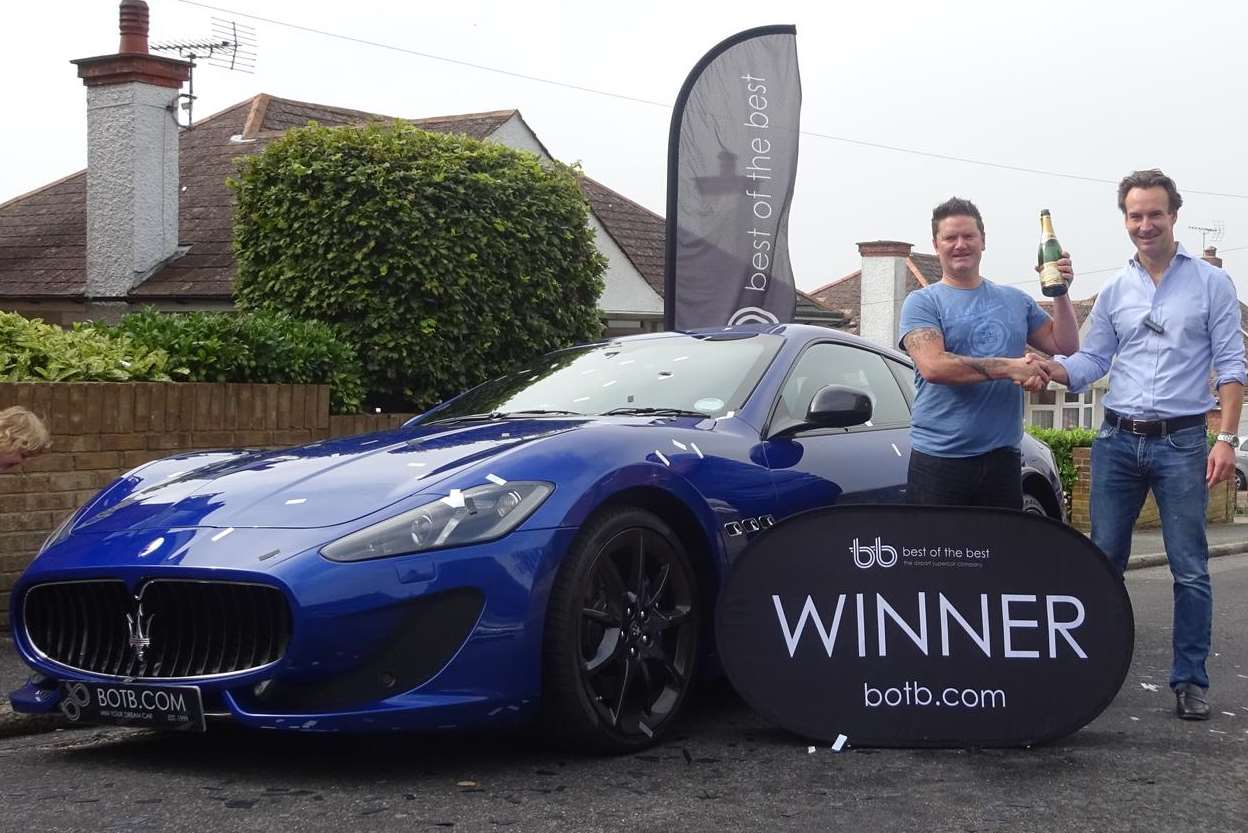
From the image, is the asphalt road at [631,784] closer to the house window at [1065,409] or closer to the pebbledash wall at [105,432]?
the pebbledash wall at [105,432]

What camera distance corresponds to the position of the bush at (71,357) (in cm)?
748

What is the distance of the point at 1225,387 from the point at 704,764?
90.7 inches

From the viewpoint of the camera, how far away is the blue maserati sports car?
4.12 m

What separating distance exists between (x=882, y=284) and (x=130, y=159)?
88.4ft

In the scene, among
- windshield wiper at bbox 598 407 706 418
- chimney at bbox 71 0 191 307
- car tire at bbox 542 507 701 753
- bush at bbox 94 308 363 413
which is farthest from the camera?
Answer: chimney at bbox 71 0 191 307

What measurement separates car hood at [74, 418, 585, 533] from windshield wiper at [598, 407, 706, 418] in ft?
1.09

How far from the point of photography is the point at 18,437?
4.93 metres

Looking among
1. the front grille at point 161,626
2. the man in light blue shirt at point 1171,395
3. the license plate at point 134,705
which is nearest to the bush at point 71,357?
the front grille at point 161,626

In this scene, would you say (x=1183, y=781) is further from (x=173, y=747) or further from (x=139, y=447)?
(x=139, y=447)

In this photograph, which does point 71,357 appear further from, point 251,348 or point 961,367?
point 961,367

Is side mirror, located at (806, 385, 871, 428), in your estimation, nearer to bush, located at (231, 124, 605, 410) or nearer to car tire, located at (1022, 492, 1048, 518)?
car tire, located at (1022, 492, 1048, 518)

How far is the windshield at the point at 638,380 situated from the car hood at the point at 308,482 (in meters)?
0.48

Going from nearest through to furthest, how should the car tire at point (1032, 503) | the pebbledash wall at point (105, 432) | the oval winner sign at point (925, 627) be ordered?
the oval winner sign at point (925, 627) → the car tire at point (1032, 503) → the pebbledash wall at point (105, 432)

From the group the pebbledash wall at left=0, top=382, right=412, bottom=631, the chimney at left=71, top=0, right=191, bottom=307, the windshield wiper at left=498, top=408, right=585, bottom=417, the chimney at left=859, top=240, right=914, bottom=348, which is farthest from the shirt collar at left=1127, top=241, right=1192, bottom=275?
Result: the chimney at left=859, top=240, right=914, bottom=348
